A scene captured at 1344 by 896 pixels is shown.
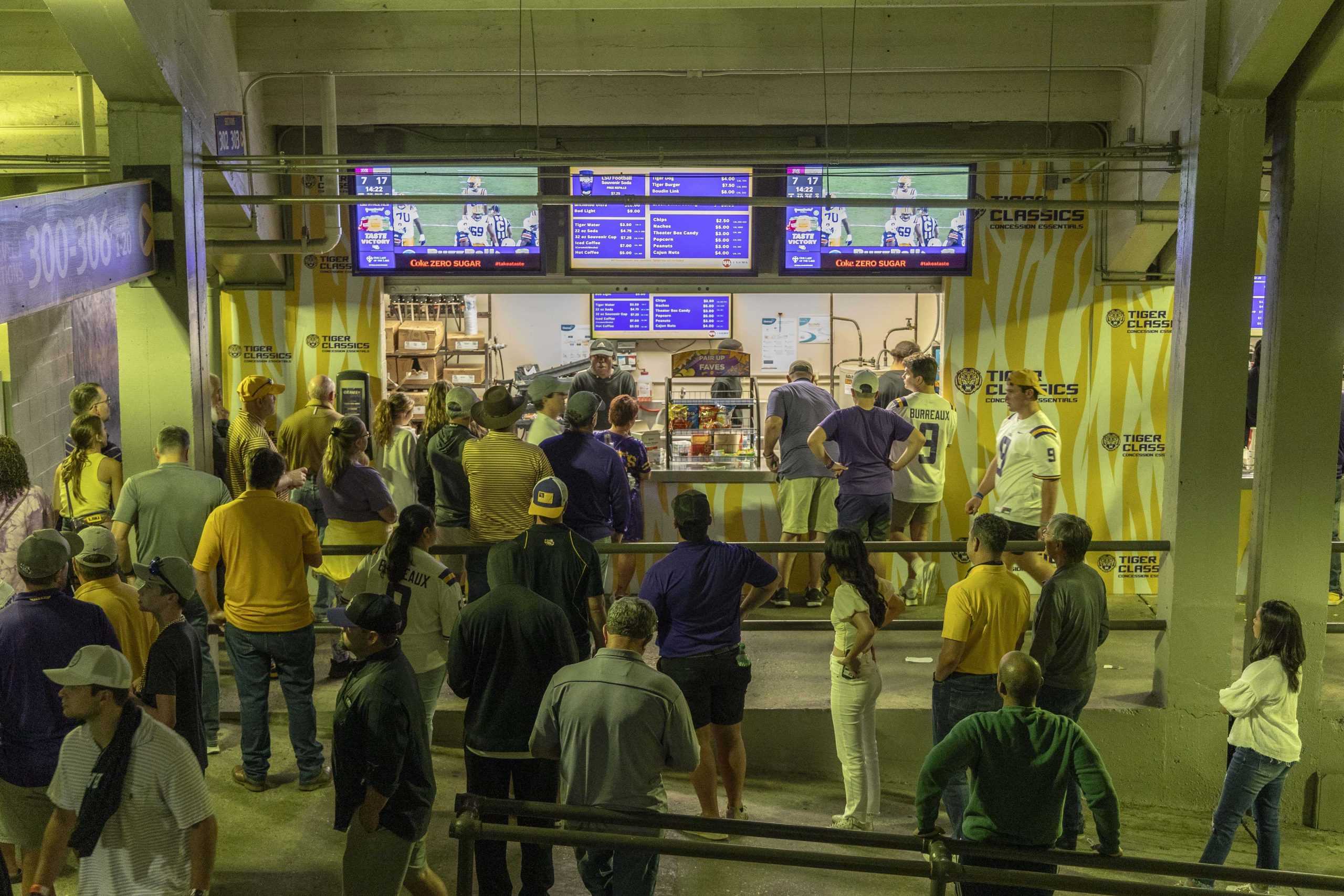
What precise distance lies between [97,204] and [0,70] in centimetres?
284

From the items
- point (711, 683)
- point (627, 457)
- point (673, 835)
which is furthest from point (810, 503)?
point (711, 683)

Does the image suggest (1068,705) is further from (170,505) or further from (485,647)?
(170,505)

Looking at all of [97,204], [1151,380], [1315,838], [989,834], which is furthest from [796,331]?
[989,834]

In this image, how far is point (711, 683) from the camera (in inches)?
201

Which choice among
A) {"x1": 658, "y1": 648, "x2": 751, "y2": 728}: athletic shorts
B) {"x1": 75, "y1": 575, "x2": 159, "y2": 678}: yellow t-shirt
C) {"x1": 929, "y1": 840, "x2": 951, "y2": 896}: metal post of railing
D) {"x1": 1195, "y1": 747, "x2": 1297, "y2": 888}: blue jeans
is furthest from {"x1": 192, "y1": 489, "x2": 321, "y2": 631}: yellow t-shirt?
{"x1": 1195, "y1": 747, "x2": 1297, "y2": 888}: blue jeans

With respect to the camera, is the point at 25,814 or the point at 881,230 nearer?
the point at 25,814

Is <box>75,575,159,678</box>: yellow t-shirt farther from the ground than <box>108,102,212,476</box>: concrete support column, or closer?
closer

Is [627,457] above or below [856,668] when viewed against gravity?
above

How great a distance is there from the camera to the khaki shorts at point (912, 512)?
8.61 m

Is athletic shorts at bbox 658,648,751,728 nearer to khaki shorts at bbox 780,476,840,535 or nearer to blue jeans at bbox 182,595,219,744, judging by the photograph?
blue jeans at bbox 182,595,219,744

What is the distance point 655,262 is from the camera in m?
9.04

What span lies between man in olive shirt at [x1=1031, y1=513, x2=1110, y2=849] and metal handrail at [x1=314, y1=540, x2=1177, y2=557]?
0.53 m

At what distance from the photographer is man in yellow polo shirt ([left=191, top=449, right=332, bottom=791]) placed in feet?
17.4

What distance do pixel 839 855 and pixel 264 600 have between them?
3.00 m
